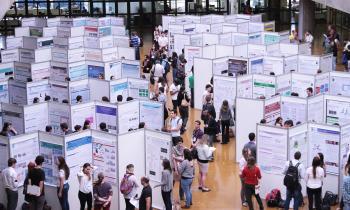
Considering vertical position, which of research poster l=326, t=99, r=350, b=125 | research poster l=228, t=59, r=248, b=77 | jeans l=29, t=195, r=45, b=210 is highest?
research poster l=228, t=59, r=248, b=77

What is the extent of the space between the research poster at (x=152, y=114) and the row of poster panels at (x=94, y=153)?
3.33m

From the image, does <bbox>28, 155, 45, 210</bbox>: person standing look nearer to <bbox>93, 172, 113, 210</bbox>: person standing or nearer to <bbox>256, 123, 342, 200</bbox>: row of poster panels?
<bbox>93, 172, 113, 210</bbox>: person standing

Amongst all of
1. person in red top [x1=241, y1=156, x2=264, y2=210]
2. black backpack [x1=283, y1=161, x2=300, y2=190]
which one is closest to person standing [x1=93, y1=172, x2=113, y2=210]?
person in red top [x1=241, y1=156, x2=264, y2=210]

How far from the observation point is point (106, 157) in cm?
1681

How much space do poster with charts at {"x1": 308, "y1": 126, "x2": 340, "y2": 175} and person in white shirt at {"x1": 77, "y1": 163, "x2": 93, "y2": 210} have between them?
5379 millimetres

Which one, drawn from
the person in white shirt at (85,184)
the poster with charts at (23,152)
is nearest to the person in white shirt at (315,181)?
the person in white shirt at (85,184)

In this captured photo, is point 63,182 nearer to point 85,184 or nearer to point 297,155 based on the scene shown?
point 85,184

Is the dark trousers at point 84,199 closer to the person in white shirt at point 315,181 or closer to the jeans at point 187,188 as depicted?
the jeans at point 187,188

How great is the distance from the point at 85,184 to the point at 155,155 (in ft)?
5.90

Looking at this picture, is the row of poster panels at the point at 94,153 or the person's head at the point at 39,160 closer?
the person's head at the point at 39,160

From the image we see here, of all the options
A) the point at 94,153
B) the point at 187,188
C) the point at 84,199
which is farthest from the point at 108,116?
the point at 84,199

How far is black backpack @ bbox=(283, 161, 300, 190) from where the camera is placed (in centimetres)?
1628

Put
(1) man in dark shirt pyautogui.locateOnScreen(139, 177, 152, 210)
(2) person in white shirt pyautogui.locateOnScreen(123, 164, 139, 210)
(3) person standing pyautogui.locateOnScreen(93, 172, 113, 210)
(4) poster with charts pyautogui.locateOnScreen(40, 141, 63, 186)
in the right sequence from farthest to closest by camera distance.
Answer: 1. (4) poster with charts pyautogui.locateOnScreen(40, 141, 63, 186)
2. (2) person in white shirt pyautogui.locateOnScreen(123, 164, 139, 210)
3. (3) person standing pyautogui.locateOnScreen(93, 172, 113, 210)
4. (1) man in dark shirt pyautogui.locateOnScreen(139, 177, 152, 210)

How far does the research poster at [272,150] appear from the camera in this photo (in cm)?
1745
